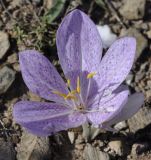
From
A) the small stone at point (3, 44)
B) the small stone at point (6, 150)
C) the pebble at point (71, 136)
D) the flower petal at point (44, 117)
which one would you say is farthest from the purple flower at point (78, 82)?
the small stone at point (3, 44)

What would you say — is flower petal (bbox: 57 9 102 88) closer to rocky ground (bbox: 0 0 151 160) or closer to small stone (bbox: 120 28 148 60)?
rocky ground (bbox: 0 0 151 160)

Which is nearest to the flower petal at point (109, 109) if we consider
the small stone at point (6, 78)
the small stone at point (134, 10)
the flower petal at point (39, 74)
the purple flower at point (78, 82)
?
the purple flower at point (78, 82)

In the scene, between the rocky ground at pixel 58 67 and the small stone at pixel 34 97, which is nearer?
the rocky ground at pixel 58 67

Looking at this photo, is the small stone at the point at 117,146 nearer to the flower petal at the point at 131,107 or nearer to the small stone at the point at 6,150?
the flower petal at the point at 131,107

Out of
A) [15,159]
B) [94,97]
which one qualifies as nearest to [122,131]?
[94,97]

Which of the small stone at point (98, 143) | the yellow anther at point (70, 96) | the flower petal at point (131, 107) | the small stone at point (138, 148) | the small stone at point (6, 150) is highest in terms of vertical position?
the yellow anther at point (70, 96)

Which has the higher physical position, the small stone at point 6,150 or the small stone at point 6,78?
the small stone at point 6,78

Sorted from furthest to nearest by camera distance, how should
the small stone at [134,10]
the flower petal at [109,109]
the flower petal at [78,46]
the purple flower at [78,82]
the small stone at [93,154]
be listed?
1. the small stone at [134,10]
2. the small stone at [93,154]
3. the flower petal at [78,46]
4. the purple flower at [78,82]
5. the flower petal at [109,109]

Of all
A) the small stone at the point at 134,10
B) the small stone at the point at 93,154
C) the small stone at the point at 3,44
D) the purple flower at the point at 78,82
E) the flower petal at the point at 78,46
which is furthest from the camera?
the small stone at the point at 134,10
